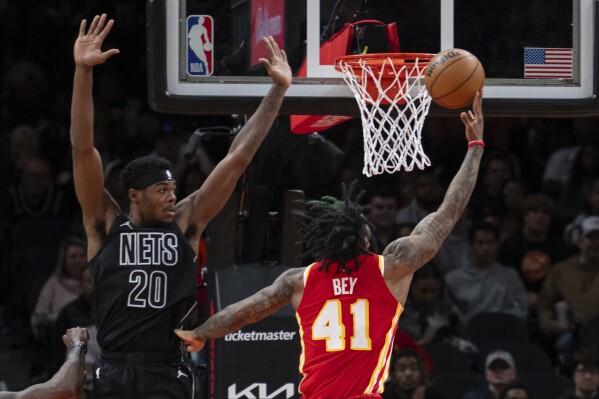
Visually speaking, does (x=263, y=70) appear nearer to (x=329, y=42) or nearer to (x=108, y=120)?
(x=329, y=42)

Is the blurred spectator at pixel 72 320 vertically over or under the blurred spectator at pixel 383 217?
under

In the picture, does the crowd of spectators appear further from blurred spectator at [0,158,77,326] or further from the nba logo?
the nba logo

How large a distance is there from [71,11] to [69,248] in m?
3.90

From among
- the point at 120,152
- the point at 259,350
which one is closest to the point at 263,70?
the point at 259,350

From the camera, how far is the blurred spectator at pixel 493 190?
11211 mm

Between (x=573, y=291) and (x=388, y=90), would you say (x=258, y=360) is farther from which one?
(x=573, y=291)

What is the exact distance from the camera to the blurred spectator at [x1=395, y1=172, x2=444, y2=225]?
1080 cm

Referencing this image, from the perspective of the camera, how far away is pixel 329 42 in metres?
6.70

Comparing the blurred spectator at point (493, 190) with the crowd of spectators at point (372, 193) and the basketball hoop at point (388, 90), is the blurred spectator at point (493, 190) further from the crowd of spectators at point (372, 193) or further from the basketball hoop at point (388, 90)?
the basketball hoop at point (388, 90)

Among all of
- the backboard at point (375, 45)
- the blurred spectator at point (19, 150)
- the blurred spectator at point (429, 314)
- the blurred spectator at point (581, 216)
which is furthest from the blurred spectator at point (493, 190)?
the backboard at point (375, 45)

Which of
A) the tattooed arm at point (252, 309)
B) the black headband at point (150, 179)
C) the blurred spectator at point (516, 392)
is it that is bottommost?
the blurred spectator at point (516, 392)

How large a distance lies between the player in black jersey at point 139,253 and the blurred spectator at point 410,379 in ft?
10.5

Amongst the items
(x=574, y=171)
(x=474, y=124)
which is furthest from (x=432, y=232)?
(x=574, y=171)

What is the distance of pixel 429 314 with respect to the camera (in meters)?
9.89
